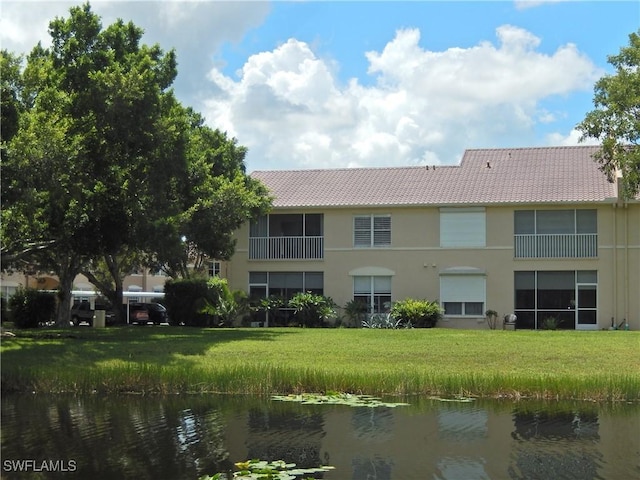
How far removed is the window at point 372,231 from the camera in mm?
33969

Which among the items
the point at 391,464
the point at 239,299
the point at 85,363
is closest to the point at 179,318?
the point at 239,299

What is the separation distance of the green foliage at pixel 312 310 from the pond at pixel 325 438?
17.0m

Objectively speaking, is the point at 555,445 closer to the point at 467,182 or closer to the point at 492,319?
the point at 492,319

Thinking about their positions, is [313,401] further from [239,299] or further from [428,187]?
[428,187]

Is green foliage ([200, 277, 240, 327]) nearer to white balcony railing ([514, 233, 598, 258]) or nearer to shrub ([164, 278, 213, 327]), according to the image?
shrub ([164, 278, 213, 327])

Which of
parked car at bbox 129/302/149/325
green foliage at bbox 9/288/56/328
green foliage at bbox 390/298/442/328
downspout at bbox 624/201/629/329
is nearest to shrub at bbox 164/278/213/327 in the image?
green foliage at bbox 9/288/56/328

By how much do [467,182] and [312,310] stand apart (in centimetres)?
874

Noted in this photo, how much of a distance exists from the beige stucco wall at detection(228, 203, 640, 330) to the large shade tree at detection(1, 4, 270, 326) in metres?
8.70

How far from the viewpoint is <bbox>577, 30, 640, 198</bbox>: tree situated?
2458 cm

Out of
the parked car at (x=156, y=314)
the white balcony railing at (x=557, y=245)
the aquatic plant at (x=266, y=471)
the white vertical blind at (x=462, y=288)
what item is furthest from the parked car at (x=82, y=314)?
the aquatic plant at (x=266, y=471)

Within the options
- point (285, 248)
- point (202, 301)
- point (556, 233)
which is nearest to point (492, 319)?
point (556, 233)

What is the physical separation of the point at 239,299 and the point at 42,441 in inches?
840

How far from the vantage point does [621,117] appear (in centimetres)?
2480

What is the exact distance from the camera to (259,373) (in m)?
16.3
